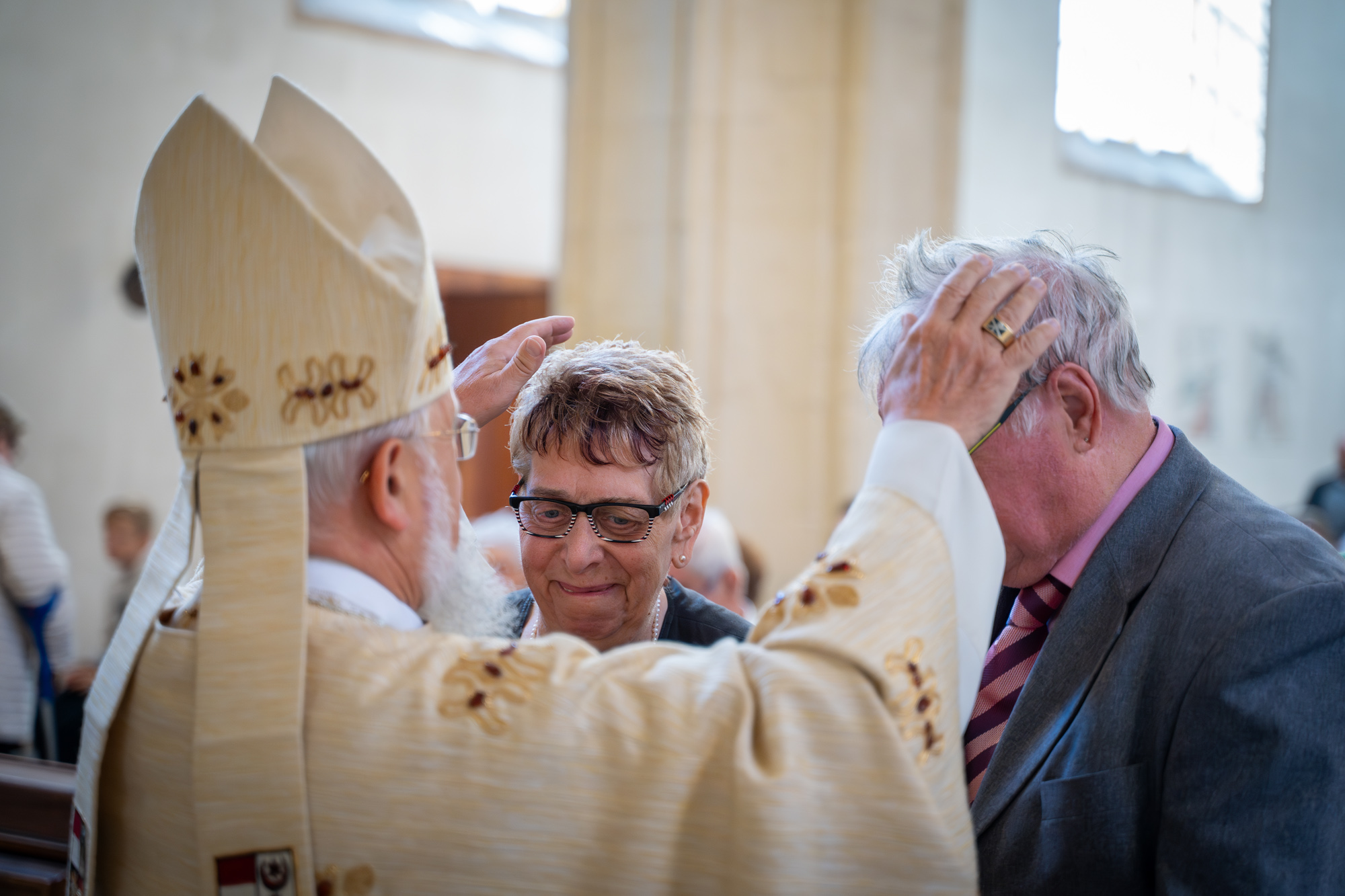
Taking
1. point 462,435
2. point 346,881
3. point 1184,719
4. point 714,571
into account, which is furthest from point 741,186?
point 346,881

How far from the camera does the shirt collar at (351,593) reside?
136cm

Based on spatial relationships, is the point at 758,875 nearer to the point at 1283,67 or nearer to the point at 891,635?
the point at 891,635

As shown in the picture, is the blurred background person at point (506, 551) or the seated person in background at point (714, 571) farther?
the blurred background person at point (506, 551)

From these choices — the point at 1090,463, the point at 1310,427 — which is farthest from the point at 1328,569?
the point at 1310,427

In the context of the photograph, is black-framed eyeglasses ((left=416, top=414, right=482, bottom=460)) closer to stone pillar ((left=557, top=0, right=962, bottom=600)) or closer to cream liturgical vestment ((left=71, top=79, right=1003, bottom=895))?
cream liturgical vestment ((left=71, top=79, right=1003, bottom=895))

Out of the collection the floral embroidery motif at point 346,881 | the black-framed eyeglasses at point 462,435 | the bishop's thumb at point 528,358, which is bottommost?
the floral embroidery motif at point 346,881

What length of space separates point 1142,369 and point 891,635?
82 centimetres

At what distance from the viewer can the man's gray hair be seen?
1356mm

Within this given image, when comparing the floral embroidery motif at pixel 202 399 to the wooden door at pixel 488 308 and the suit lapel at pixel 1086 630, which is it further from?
the wooden door at pixel 488 308

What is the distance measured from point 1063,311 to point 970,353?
14.9 inches

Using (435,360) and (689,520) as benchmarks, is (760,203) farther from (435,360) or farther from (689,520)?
(435,360)

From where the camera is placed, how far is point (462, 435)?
1.52 metres

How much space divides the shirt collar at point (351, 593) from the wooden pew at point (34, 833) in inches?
45.2

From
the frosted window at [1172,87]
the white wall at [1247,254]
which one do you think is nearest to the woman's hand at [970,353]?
the white wall at [1247,254]
